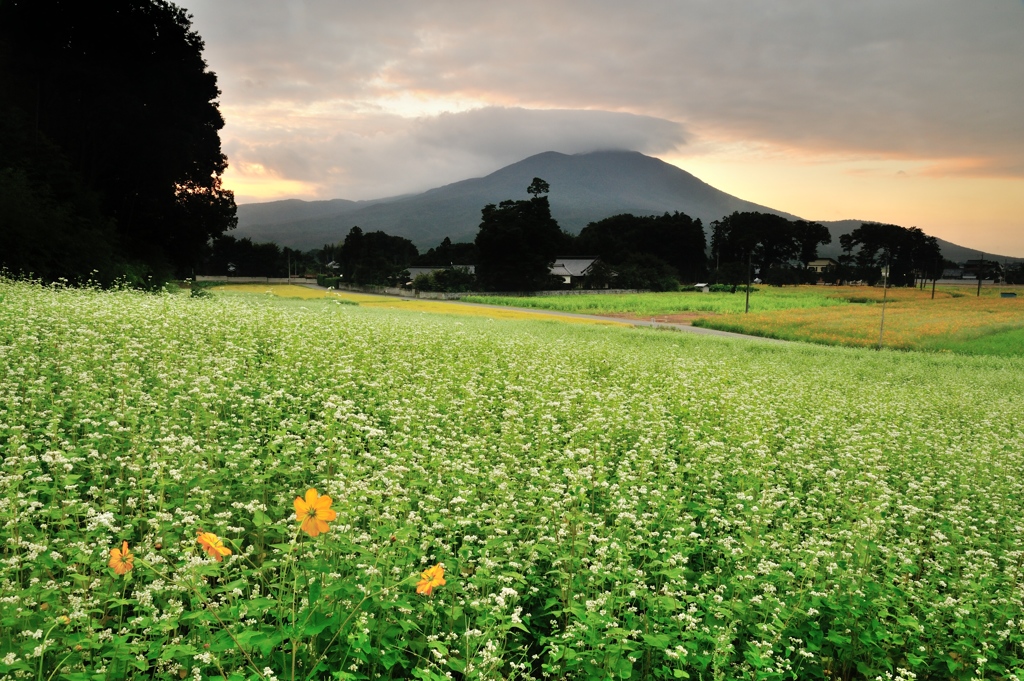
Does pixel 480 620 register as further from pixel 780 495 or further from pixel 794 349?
pixel 794 349

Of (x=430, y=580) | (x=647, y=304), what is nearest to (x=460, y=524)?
(x=430, y=580)

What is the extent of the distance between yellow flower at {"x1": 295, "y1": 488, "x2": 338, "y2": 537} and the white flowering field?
15 millimetres

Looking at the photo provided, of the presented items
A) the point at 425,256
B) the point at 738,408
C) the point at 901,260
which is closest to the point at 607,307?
the point at 738,408

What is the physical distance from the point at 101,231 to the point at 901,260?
5513 inches

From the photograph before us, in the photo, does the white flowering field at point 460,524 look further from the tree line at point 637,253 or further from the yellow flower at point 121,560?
the tree line at point 637,253

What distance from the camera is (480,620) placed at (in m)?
3.54

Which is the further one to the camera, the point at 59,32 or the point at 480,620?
the point at 59,32

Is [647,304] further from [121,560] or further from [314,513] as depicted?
[121,560]

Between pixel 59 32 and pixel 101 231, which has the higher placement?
pixel 59 32

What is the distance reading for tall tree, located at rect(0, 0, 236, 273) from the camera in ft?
106

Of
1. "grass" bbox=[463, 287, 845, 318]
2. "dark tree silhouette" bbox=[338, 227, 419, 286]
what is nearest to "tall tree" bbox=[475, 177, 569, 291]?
"dark tree silhouette" bbox=[338, 227, 419, 286]

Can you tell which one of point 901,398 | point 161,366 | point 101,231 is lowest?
point 901,398

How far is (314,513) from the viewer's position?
3.33 m

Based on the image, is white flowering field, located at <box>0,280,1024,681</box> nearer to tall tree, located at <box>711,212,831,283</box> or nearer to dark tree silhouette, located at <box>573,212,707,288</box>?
dark tree silhouette, located at <box>573,212,707,288</box>
